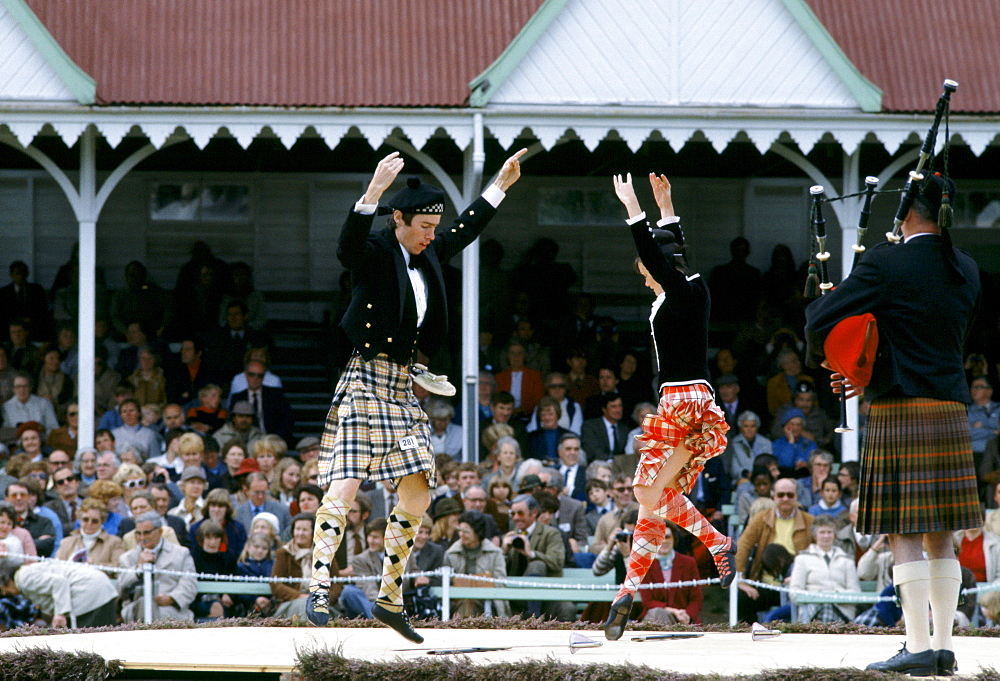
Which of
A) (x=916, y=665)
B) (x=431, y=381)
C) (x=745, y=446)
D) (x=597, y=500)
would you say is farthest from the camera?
(x=745, y=446)

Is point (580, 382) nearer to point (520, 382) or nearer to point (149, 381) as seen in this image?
point (520, 382)

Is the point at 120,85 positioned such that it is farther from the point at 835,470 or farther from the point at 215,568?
the point at 835,470

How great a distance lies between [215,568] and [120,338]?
5652mm

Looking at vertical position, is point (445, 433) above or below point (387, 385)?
below

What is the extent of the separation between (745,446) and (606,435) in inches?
49.3

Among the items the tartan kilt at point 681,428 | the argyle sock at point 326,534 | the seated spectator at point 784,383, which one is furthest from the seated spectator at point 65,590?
the seated spectator at point 784,383

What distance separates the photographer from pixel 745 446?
13039 millimetres

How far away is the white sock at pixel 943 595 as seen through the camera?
5.73 meters

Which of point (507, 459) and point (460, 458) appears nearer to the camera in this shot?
point (507, 459)

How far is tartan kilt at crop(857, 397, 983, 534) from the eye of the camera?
18.7 ft

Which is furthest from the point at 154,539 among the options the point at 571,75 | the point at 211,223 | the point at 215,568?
the point at 211,223

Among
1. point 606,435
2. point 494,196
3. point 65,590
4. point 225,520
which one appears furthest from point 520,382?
point 494,196

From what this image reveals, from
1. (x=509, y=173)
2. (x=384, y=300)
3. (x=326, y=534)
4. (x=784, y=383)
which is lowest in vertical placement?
(x=326, y=534)

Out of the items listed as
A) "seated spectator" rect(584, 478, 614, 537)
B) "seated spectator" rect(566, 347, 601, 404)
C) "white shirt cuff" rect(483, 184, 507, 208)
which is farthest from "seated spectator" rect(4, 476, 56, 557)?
"seated spectator" rect(566, 347, 601, 404)
